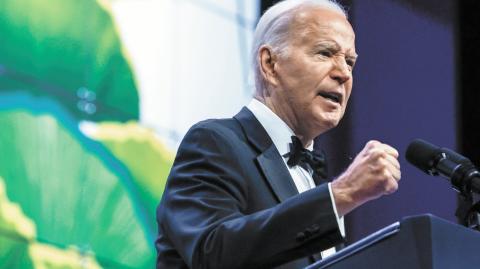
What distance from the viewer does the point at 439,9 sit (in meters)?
Result: 4.10

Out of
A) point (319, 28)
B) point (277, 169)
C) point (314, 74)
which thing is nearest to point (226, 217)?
point (277, 169)

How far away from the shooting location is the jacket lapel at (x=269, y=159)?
2.06 meters

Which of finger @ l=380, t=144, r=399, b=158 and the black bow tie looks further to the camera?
the black bow tie

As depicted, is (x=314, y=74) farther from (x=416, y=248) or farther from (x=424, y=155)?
(x=416, y=248)

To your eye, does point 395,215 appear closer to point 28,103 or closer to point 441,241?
point 28,103

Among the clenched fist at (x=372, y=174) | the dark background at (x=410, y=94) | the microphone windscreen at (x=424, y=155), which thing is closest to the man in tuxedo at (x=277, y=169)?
the clenched fist at (x=372, y=174)

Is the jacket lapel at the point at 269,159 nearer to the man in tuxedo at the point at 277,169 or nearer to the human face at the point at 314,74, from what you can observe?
the man in tuxedo at the point at 277,169

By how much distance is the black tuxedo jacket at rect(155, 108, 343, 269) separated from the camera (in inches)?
69.3

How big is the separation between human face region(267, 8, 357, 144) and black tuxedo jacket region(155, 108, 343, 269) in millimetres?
119

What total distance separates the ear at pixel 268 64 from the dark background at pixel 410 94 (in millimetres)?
1407

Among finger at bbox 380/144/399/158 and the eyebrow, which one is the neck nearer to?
the eyebrow

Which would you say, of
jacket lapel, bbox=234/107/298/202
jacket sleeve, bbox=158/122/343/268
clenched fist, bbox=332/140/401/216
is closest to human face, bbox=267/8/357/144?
jacket lapel, bbox=234/107/298/202

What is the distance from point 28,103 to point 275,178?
856 millimetres

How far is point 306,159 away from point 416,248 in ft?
2.28
